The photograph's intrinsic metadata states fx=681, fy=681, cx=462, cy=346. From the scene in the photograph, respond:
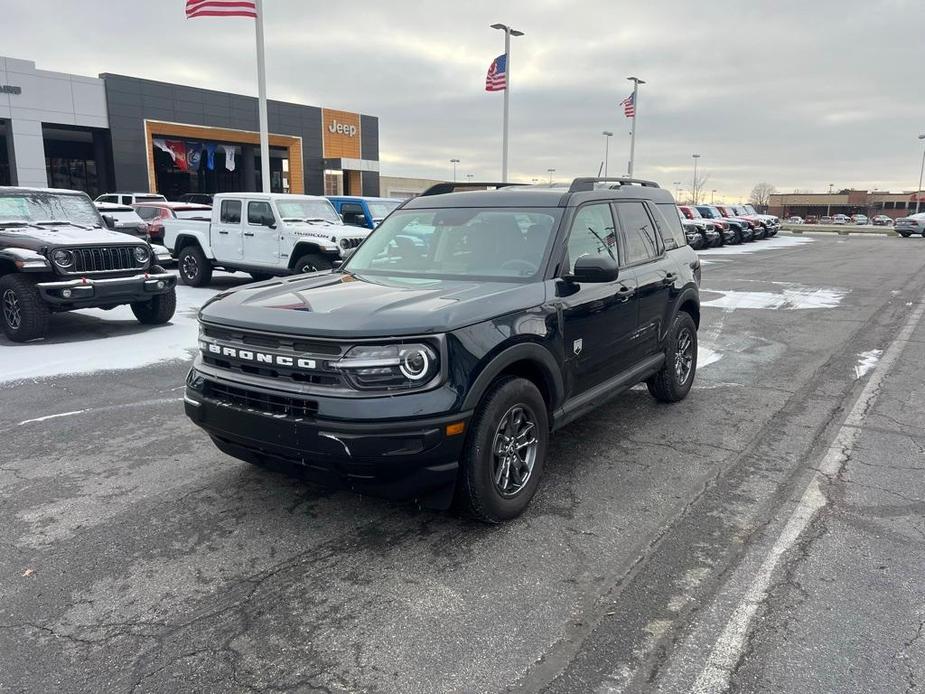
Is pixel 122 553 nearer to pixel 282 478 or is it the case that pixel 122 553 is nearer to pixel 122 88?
pixel 282 478

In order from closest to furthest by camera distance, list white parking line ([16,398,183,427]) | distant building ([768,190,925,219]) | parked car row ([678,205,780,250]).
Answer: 1. white parking line ([16,398,183,427])
2. parked car row ([678,205,780,250])
3. distant building ([768,190,925,219])

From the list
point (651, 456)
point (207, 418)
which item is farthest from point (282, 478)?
point (651, 456)

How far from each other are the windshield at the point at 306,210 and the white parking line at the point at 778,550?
32.6 feet

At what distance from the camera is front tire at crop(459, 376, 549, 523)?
351cm

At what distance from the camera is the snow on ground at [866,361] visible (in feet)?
24.7

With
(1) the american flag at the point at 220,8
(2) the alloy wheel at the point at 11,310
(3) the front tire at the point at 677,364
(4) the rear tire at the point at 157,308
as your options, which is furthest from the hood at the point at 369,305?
(1) the american flag at the point at 220,8

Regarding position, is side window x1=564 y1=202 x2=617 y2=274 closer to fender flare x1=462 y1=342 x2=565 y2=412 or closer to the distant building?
fender flare x1=462 y1=342 x2=565 y2=412

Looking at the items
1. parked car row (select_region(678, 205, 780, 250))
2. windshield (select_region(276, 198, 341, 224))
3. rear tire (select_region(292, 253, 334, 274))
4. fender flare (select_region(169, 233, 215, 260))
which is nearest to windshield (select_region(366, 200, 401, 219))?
windshield (select_region(276, 198, 341, 224))

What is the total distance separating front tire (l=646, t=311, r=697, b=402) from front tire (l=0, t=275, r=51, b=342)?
731 cm

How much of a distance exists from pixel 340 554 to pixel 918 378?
21.9ft

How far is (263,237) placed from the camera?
12930 mm

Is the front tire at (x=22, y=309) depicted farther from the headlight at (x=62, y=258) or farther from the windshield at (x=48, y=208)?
the windshield at (x=48, y=208)

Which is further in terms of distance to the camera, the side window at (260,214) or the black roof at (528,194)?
the side window at (260,214)

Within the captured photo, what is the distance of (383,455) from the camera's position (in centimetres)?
323
